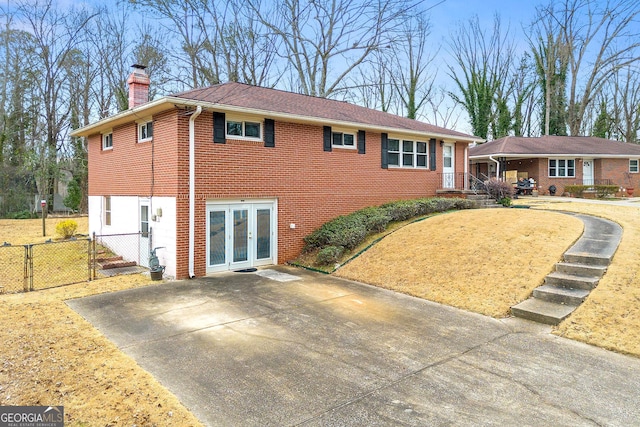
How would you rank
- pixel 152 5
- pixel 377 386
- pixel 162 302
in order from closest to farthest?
pixel 377 386, pixel 162 302, pixel 152 5

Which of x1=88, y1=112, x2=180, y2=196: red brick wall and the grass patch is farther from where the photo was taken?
x1=88, y1=112, x2=180, y2=196: red brick wall

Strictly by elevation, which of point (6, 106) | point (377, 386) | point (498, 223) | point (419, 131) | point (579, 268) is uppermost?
point (6, 106)

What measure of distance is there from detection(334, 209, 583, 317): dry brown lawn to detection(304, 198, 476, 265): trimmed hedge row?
66cm

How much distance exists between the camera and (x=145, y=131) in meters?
11.6

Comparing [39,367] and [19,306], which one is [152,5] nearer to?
[19,306]

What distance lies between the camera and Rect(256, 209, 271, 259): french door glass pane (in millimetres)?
11523

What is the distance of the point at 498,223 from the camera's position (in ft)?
37.8

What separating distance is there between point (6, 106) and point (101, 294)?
28.5 metres

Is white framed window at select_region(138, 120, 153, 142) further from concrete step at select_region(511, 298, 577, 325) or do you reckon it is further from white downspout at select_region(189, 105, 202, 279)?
concrete step at select_region(511, 298, 577, 325)

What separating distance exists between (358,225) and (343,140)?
328cm

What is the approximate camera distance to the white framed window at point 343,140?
13438mm

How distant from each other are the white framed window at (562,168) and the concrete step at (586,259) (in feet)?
64.2

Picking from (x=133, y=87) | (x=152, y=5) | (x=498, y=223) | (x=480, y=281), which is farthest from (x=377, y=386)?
(x=152, y=5)

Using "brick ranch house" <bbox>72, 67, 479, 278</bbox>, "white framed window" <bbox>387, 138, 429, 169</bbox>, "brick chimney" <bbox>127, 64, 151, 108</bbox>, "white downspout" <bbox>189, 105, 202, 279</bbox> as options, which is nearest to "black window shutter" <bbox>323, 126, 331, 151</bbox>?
"brick ranch house" <bbox>72, 67, 479, 278</bbox>
